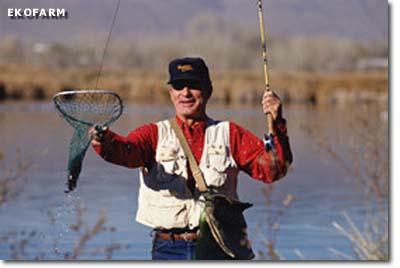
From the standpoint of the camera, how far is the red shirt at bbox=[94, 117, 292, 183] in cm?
380

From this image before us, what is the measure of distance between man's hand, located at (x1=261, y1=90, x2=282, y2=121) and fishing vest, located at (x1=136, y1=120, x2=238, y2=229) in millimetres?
230

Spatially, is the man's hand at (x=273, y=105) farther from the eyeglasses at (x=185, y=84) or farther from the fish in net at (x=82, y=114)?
the fish in net at (x=82, y=114)

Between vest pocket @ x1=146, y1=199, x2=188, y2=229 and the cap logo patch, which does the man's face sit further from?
vest pocket @ x1=146, y1=199, x2=188, y2=229

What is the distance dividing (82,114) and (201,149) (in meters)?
Result: 0.57

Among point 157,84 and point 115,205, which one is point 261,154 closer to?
point 115,205

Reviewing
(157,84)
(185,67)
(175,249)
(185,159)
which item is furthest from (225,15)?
(157,84)

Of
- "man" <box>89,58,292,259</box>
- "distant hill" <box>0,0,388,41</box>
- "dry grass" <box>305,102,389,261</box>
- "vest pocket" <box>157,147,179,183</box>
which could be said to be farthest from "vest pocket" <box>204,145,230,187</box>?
"distant hill" <box>0,0,388,41</box>

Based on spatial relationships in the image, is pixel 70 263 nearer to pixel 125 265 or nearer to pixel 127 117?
pixel 125 265

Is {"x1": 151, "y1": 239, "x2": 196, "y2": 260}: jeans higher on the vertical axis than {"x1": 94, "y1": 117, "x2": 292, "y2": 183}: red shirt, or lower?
lower

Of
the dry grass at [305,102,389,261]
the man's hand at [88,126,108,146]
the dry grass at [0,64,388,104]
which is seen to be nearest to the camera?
the man's hand at [88,126,108,146]

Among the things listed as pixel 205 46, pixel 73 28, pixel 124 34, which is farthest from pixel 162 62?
pixel 73 28

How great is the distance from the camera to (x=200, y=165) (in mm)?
3932

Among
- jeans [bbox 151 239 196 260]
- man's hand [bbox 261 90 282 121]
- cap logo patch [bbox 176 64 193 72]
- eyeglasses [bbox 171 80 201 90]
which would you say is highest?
cap logo patch [bbox 176 64 193 72]

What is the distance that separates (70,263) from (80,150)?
88 centimetres
